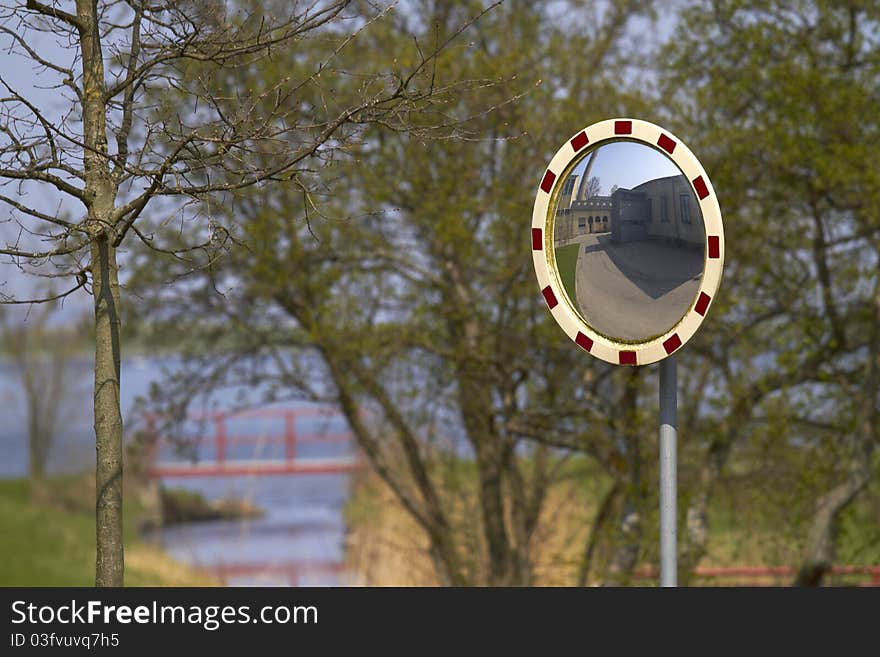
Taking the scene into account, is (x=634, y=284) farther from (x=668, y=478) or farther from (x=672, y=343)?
(x=668, y=478)

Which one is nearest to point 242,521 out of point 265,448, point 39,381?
point 265,448

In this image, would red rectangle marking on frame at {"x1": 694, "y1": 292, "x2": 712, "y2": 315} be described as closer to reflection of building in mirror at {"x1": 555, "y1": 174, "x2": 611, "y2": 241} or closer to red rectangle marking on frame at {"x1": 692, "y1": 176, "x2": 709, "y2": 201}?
red rectangle marking on frame at {"x1": 692, "y1": 176, "x2": 709, "y2": 201}

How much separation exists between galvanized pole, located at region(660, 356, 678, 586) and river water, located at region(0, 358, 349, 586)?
10040mm

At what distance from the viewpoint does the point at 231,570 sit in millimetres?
15750

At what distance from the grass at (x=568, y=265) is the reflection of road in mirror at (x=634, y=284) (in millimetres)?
15

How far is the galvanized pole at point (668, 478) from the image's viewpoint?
3.81 meters

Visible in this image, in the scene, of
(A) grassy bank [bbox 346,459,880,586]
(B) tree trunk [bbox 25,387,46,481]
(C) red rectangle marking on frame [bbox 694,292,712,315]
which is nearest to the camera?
(C) red rectangle marking on frame [bbox 694,292,712,315]

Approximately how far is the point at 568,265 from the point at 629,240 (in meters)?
0.26

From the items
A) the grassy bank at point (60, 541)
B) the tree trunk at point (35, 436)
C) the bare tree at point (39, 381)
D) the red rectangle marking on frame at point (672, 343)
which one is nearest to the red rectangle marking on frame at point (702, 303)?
the red rectangle marking on frame at point (672, 343)

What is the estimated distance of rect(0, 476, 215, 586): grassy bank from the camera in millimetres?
16061

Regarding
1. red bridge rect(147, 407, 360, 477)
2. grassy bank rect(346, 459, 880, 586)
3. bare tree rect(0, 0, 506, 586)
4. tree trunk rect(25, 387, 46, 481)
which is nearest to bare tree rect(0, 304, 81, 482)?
tree trunk rect(25, 387, 46, 481)

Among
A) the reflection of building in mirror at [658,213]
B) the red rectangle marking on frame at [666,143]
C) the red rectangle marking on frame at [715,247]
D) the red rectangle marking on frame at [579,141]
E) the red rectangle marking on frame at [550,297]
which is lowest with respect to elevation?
the red rectangle marking on frame at [550,297]

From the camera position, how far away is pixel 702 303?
375 cm

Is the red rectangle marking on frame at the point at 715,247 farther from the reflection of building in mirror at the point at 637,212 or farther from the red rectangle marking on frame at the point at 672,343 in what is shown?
the red rectangle marking on frame at the point at 672,343
